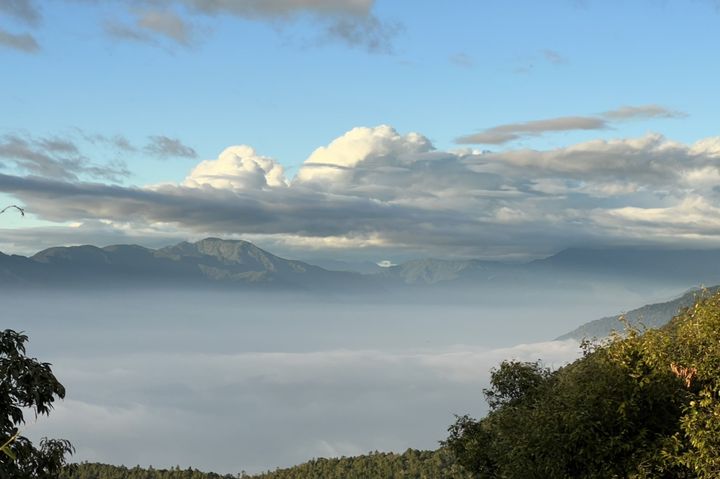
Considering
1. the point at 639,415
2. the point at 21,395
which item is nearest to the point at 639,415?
the point at 639,415

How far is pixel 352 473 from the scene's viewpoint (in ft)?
653

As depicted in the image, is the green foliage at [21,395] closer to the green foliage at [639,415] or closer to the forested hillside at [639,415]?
the forested hillside at [639,415]

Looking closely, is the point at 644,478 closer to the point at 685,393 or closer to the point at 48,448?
the point at 685,393

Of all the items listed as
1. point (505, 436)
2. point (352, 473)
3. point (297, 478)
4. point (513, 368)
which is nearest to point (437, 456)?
point (352, 473)

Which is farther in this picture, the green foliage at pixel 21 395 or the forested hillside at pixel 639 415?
the forested hillside at pixel 639 415

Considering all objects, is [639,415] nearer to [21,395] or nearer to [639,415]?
[639,415]

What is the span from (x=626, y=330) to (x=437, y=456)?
6830 inches

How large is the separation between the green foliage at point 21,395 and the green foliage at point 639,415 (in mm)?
19229

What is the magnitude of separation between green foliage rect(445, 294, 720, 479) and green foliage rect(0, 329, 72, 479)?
19229mm

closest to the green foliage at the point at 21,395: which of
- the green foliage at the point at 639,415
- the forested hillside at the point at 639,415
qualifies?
the forested hillside at the point at 639,415

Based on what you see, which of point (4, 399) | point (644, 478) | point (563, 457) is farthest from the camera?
point (563, 457)

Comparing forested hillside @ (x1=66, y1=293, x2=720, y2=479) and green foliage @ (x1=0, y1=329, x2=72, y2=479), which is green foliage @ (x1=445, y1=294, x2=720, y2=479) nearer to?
forested hillside @ (x1=66, y1=293, x2=720, y2=479)

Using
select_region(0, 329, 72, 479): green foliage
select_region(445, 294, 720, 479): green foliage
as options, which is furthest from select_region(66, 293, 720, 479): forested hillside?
select_region(0, 329, 72, 479): green foliage

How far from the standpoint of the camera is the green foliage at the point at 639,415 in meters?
25.8
